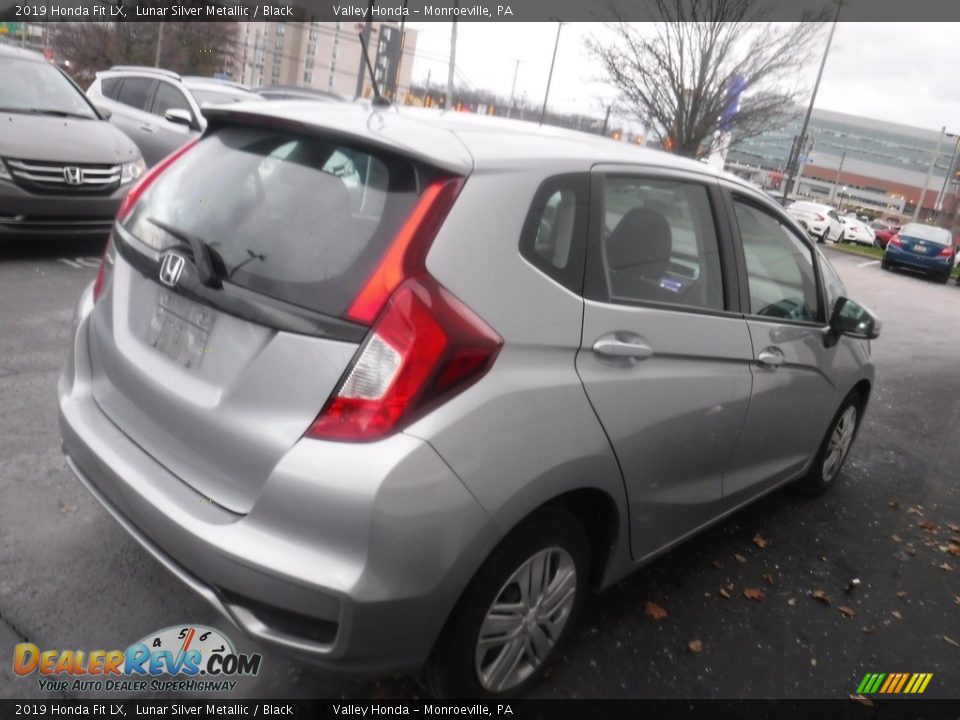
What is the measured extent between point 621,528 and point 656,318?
0.69 m

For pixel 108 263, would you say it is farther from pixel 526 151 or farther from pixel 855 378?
pixel 855 378

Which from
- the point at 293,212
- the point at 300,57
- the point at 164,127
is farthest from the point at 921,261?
the point at 300,57

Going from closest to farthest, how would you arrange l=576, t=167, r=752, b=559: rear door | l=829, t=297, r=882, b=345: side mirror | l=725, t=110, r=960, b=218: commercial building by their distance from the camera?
l=576, t=167, r=752, b=559: rear door → l=829, t=297, r=882, b=345: side mirror → l=725, t=110, r=960, b=218: commercial building

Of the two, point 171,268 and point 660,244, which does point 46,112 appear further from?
point 660,244

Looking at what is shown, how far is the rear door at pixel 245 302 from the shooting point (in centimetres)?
208

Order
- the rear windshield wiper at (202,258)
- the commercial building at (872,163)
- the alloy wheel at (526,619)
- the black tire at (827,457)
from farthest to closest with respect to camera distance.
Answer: the commercial building at (872,163)
the black tire at (827,457)
the alloy wheel at (526,619)
the rear windshield wiper at (202,258)

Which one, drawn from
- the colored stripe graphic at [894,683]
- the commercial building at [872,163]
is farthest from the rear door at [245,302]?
the commercial building at [872,163]

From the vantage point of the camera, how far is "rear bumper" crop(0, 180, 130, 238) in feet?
22.0

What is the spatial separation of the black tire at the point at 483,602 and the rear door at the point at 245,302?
0.64 meters

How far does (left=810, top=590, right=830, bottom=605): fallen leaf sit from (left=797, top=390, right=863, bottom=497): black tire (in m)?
0.94

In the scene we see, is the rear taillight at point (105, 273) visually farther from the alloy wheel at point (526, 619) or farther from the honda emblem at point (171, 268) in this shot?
the alloy wheel at point (526, 619)

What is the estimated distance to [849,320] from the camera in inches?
154

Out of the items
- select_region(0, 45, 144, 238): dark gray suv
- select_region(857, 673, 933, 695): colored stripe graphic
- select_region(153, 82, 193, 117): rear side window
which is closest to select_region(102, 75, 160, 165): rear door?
select_region(153, 82, 193, 117): rear side window

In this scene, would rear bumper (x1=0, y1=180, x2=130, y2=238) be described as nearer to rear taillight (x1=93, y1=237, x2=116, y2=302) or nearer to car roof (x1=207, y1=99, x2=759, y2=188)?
rear taillight (x1=93, y1=237, x2=116, y2=302)
